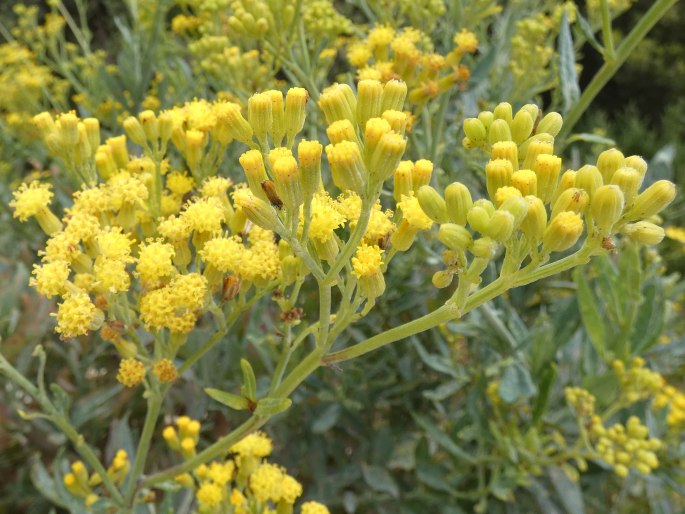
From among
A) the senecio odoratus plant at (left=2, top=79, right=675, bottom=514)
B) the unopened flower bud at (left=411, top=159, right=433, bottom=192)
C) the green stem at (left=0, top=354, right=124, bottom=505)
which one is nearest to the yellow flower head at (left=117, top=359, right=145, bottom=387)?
the senecio odoratus plant at (left=2, top=79, right=675, bottom=514)

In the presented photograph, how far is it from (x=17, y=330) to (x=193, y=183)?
92cm

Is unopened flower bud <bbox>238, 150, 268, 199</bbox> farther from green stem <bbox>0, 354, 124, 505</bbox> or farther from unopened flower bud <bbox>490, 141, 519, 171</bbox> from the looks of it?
green stem <bbox>0, 354, 124, 505</bbox>

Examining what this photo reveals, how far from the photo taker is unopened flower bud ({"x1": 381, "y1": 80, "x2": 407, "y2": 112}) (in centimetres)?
89

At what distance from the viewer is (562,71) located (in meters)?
1.61

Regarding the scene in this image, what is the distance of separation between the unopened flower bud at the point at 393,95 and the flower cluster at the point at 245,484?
25.2 inches

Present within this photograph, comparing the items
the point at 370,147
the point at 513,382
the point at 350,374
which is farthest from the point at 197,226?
the point at 513,382

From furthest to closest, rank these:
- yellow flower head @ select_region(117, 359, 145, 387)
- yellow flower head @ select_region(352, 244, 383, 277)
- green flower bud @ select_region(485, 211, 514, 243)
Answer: yellow flower head @ select_region(117, 359, 145, 387), yellow flower head @ select_region(352, 244, 383, 277), green flower bud @ select_region(485, 211, 514, 243)

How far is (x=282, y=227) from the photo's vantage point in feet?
2.81

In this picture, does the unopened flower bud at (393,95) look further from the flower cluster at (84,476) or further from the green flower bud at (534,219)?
the flower cluster at (84,476)

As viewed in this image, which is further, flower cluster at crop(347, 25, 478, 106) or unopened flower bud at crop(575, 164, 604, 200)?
flower cluster at crop(347, 25, 478, 106)

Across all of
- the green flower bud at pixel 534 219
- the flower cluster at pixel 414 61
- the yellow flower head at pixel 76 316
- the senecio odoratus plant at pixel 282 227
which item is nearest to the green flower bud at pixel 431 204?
the senecio odoratus plant at pixel 282 227

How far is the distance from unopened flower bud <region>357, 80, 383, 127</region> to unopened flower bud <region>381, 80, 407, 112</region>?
2 centimetres

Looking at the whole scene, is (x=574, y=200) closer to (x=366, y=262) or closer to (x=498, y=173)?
(x=498, y=173)

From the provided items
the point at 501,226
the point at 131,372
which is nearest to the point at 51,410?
the point at 131,372
